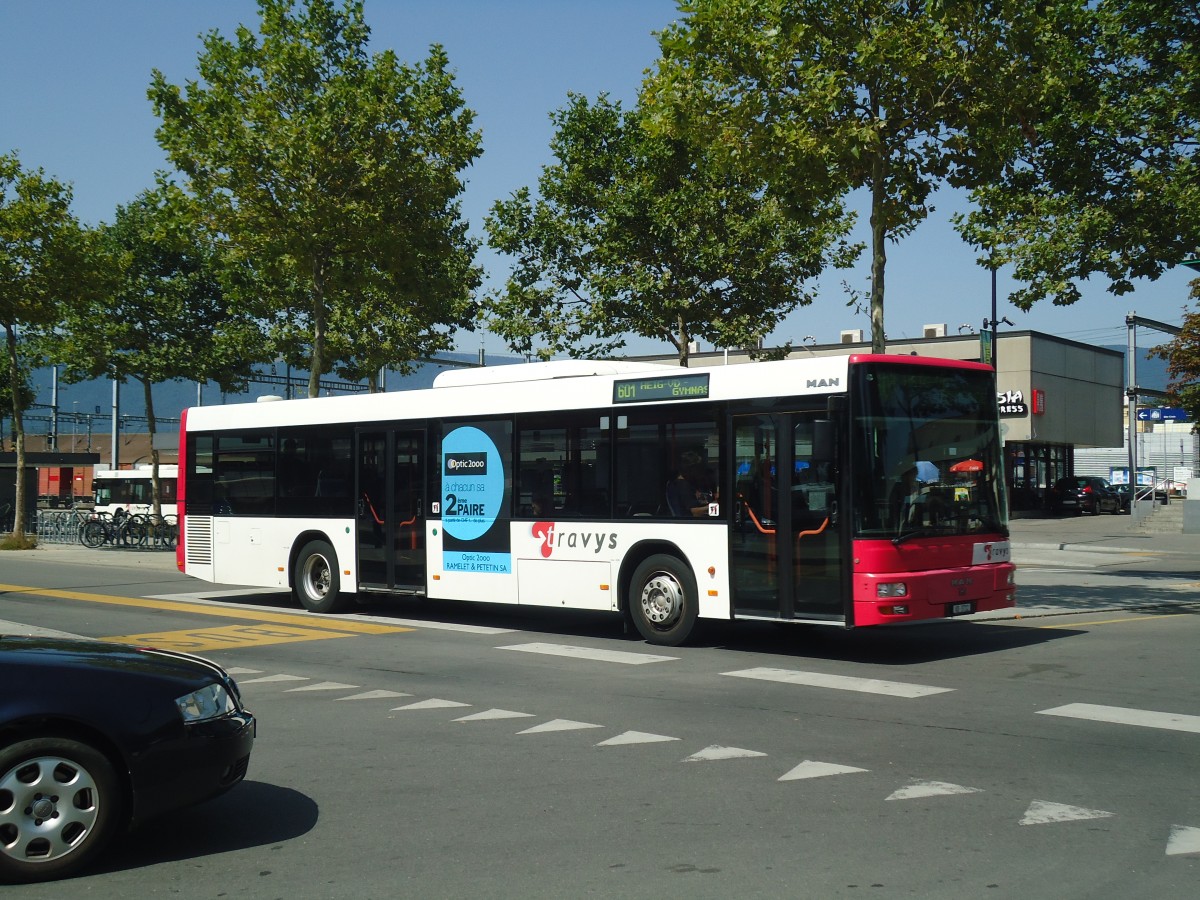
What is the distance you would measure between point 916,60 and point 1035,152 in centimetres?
467

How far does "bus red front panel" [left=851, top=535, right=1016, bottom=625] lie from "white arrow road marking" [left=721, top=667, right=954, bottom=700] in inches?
30.5

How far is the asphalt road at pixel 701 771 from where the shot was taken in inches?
211

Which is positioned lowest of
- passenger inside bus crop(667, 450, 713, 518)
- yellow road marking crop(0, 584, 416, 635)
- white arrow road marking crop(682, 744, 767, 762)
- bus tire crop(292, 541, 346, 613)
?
yellow road marking crop(0, 584, 416, 635)

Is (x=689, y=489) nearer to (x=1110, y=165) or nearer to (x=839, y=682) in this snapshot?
(x=839, y=682)

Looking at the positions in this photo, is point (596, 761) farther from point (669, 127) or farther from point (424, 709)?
point (669, 127)

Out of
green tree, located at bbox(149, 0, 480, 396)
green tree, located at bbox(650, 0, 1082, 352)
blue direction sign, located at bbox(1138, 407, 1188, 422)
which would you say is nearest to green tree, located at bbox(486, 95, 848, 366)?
green tree, located at bbox(149, 0, 480, 396)

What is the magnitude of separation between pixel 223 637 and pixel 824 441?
24.0 feet

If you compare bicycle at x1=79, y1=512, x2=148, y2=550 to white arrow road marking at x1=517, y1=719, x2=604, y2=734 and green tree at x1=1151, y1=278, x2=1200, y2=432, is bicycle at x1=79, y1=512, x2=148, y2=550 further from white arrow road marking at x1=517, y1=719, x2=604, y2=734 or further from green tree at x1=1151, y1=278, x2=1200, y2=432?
green tree at x1=1151, y1=278, x2=1200, y2=432

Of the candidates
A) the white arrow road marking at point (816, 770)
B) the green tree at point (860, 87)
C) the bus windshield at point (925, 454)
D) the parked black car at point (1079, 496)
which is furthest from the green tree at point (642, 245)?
the parked black car at point (1079, 496)

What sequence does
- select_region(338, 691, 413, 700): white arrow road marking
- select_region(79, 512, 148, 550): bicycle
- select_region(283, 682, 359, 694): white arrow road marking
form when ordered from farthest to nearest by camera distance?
1. select_region(79, 512, 148, 550): bicycle
2. select_region(283, 682, 359, 694): white arrow road marking
3. select_region(338, 691, 413, 700): white arrow road marking

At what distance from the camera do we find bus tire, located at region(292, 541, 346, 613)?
17.1 m

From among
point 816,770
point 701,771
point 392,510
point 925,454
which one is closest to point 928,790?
point 816,770

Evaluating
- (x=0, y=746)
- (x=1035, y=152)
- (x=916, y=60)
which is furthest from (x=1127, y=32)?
(x=0, y=746)

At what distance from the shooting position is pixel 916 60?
633 inches
